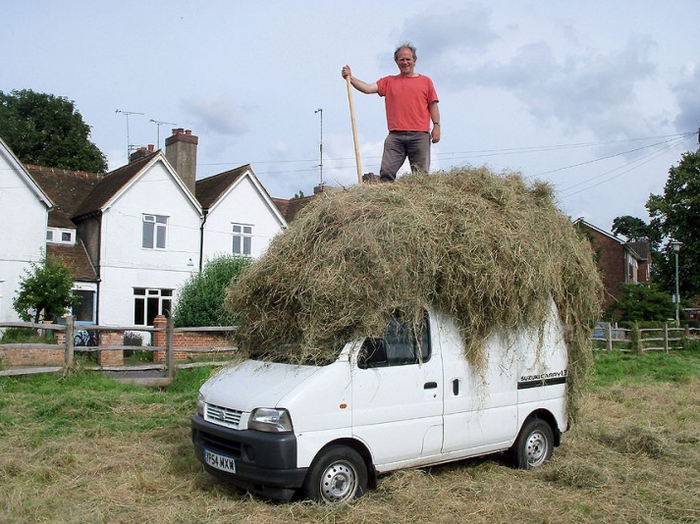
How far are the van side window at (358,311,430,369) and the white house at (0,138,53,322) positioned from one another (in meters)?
21.7

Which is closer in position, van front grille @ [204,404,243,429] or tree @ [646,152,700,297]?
van front grille @ [204,404,243,429]

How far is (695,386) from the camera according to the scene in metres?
15.4

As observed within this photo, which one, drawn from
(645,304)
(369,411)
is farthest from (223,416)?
(645,304)

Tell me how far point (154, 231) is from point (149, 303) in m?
2.94

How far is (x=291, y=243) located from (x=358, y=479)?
2.42 m

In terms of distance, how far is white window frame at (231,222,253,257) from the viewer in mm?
30422

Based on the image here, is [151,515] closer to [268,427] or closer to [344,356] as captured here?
[268,427]

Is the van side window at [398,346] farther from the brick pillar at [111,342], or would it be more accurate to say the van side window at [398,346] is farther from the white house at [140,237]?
the white house at [140,237]

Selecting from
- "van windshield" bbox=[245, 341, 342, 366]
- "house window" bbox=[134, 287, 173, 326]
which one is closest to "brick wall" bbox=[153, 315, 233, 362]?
"van windshield" bbox=[245, 341, 342, 366]

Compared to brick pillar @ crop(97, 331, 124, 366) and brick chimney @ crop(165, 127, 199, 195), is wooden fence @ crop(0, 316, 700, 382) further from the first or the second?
brick chimney @ crop(165, 127, 199, 195)

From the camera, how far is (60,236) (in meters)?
27.5

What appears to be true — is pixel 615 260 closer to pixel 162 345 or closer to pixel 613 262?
pixel 613 262

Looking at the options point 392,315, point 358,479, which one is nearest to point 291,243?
point 392,315

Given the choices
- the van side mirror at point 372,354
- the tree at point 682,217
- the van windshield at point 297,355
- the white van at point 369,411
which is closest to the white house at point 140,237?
the van windshield at point 297,355
